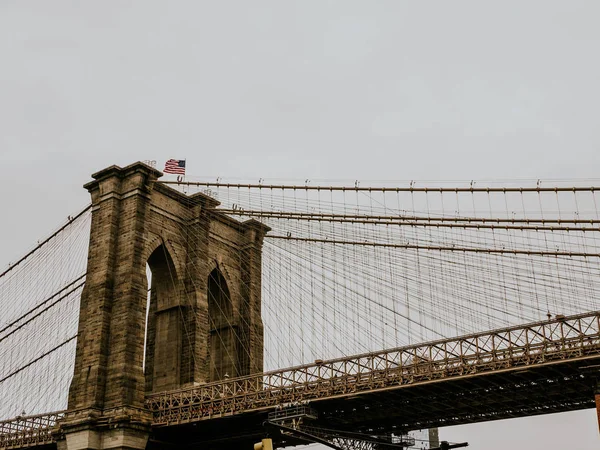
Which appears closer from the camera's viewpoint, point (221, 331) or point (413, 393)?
point (413, 393)

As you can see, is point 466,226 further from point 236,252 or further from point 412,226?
point 236,252

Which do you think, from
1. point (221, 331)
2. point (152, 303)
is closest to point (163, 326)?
point (152, 303)

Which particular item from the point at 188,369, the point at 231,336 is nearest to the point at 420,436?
the point at 231,336

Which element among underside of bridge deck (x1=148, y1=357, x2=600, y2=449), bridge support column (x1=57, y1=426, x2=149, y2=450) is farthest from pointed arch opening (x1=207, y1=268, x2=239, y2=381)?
bridge support column (x1=57, y1=426, x2=149, y2=450)

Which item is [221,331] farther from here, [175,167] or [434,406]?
[434,406]

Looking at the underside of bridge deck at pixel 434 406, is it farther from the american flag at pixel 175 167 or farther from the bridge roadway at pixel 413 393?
the american flag at pixel 175 167

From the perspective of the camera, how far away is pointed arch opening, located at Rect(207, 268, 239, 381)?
5838cm

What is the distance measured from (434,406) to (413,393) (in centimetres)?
310

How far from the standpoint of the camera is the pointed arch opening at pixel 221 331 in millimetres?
A: 58375

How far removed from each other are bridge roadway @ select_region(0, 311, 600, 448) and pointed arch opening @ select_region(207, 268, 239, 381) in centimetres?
809

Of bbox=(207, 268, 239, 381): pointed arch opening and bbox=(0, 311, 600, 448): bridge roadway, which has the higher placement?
bbox=(207, 268, 239, 381): pointed arch opening

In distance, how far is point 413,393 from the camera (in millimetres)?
41156

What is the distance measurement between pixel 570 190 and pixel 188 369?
2532cm

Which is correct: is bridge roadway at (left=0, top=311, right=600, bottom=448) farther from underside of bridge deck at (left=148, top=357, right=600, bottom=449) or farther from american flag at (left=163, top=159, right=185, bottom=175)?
american flag at (left=163, top=159, right=185, bottom=175)
